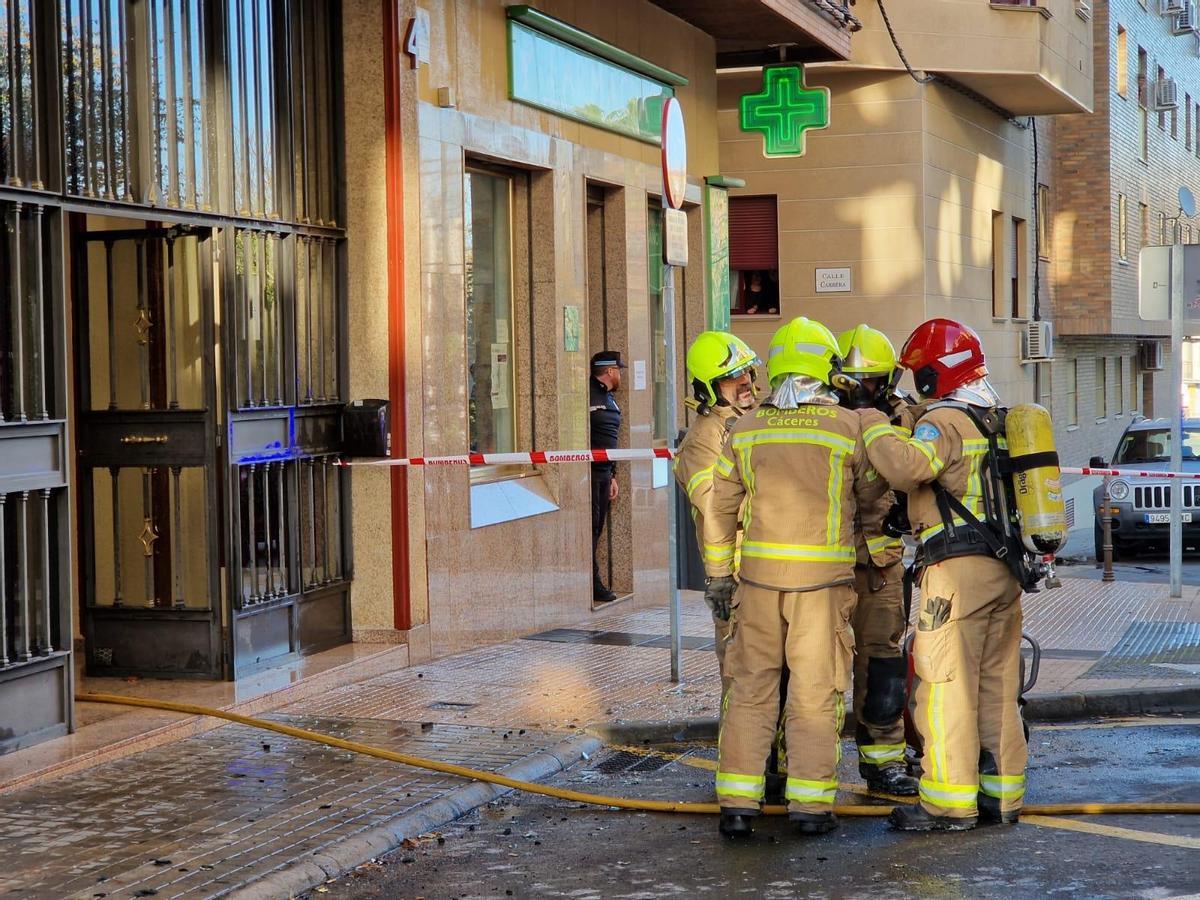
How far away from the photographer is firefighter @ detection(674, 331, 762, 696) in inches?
282

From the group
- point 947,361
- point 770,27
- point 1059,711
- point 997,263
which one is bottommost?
point 1059,711

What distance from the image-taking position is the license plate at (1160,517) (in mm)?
18469

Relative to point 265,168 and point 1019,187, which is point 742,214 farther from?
point 265,168

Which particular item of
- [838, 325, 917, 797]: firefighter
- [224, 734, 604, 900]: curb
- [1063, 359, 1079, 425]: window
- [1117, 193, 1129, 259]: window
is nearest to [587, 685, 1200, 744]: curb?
[224, 734, 604, 900]: curb

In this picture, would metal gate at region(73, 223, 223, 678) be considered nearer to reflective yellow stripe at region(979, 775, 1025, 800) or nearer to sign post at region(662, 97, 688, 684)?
sign post at region(662, 97, 688, 684)

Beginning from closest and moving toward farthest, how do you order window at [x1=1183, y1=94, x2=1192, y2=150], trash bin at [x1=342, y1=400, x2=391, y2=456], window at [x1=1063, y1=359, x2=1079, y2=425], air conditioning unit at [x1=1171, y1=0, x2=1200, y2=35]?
trash bin at [x1=342, y1=400, x2=391, y2=456]
window at [x1=1063, y1=359, x2=1079, y2=425]
air conditioning unit at [x1=1171, y1=0, x2=1200, y2=35]
window at [x1=1183, y1=94, x2=1192, y2=150]

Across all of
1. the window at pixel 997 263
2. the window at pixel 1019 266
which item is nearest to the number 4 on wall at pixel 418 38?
the window at pixel 997 263

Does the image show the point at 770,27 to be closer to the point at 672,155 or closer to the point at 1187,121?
the point at 672,155

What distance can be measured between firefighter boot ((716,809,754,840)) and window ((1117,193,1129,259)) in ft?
93.7

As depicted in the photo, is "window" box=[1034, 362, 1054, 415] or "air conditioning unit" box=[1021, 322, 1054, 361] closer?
"air conditioning unit" box=[1021, 322, 1054, 361]

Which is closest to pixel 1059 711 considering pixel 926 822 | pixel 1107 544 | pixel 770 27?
pixel 926 822

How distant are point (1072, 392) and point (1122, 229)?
3.66 metres

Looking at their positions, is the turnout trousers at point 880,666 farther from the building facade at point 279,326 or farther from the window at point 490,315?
the window at point 490,315

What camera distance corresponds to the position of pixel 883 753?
6.95 m
